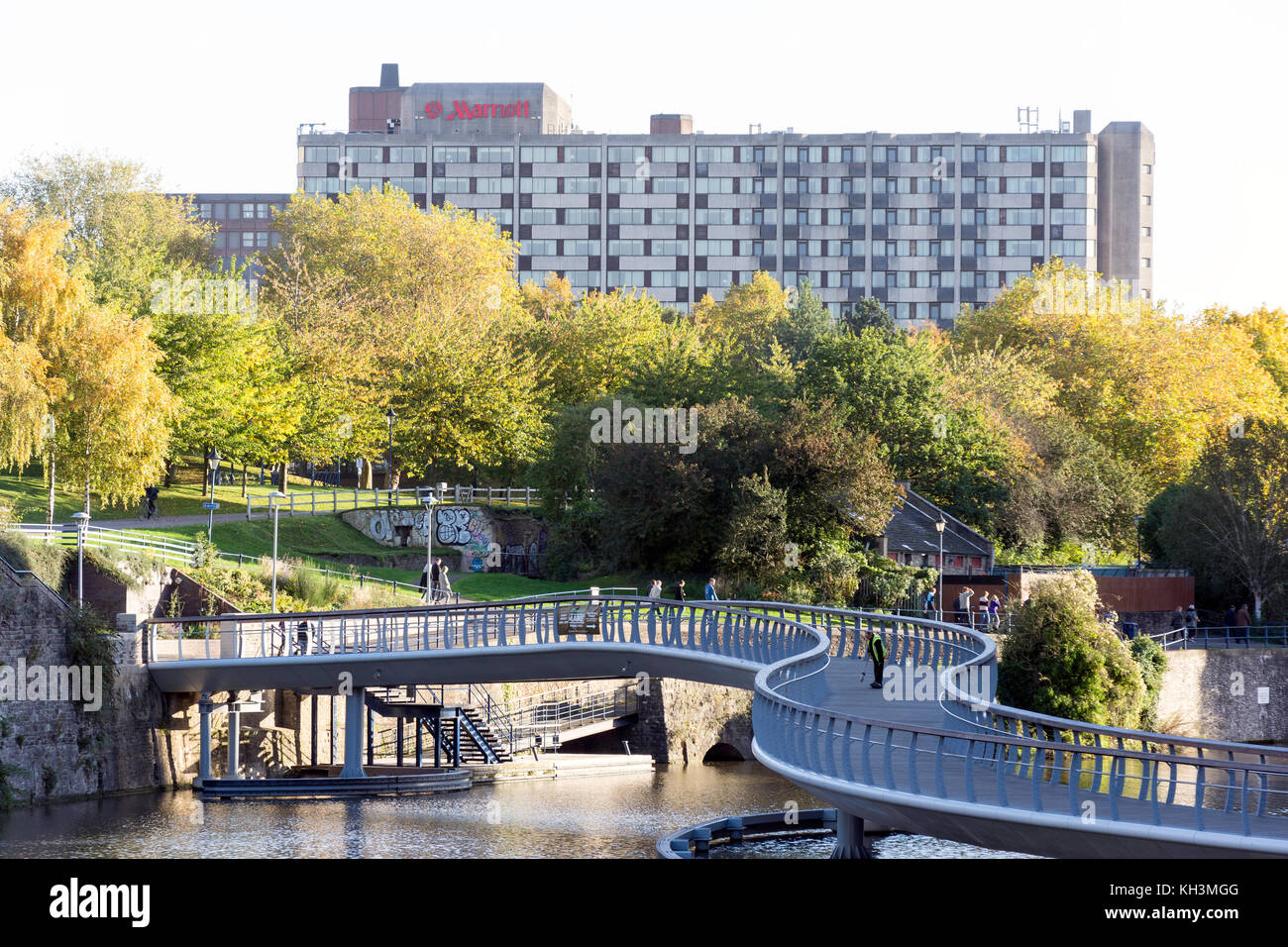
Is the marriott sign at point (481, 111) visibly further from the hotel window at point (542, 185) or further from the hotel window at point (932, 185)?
the hotel window at point (932, 185)

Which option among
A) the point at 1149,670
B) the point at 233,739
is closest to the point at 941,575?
the point at 1149,670

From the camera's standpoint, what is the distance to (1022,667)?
47031 millimetres

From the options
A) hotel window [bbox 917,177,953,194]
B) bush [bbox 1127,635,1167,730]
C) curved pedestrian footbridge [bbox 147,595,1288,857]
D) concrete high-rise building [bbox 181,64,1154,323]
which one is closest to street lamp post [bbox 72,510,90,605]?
curved pedestrian footbridge [bbox 147,595,1288,857]

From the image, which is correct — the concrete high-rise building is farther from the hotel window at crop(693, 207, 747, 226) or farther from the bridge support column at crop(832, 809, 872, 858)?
the bridge support column at crop(832, 809, 872, 858)

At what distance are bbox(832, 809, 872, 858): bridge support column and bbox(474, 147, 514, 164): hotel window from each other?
115 m

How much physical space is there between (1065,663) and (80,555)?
26911 mm

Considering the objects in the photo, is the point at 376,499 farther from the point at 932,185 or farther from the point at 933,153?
the point at 933,153

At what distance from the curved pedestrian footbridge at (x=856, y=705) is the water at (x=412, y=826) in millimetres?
3257

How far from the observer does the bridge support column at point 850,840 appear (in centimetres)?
2917

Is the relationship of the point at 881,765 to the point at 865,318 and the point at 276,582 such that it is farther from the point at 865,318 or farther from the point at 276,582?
the point at 865,318

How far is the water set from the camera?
31.6 meters

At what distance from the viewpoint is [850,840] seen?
2947 cm
